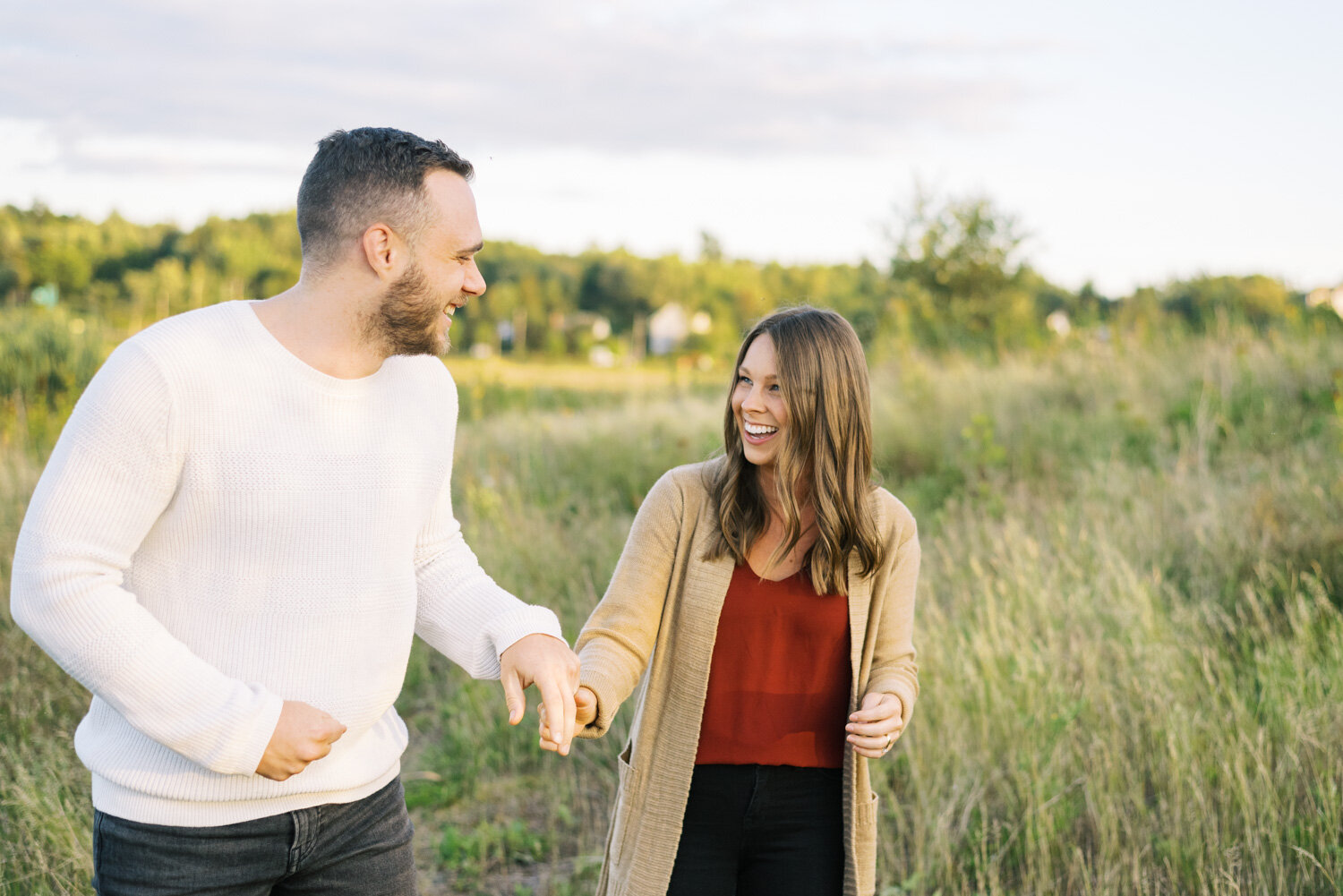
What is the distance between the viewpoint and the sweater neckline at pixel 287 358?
5.91ft

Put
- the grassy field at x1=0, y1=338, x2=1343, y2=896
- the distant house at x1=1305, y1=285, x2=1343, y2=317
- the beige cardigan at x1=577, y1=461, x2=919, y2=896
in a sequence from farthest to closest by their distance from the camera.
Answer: the distant house at x1=1305, y1=285, x2=1343, y2=317
the grassy field at x1=0, y1=338, x2=1343, y2=896
the beige cardigan at x1=577, y1=461, x2=919, y2=896

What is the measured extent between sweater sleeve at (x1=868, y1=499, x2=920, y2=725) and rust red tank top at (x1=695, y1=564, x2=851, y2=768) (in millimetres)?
88

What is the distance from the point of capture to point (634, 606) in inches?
97.9

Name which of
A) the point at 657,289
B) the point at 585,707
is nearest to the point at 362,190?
the point at 585,707

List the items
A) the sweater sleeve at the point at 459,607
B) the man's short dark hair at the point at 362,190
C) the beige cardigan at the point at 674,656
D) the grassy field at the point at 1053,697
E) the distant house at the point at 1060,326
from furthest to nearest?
the distant house at the point at 1060,326, the grassy field at the point at 1053,697, the beige cardigan at the point at 674,656, the sweater sleeve at the point at 459,607, the man's short dark hair at the point at 362,190

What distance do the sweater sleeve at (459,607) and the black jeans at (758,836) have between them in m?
0.63

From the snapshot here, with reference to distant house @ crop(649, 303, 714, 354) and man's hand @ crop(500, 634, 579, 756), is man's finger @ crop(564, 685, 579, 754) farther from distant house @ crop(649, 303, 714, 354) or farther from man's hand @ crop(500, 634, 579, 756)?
distant house @ crop(649, 303, 714, 354)

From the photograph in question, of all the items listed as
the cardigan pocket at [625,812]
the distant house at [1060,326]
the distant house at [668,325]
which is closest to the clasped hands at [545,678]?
the cardigan pocket at [625,812]

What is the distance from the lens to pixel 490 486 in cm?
780

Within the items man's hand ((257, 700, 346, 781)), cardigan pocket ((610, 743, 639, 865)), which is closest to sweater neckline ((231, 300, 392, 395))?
man's hand ((257, 700, 346, 781))

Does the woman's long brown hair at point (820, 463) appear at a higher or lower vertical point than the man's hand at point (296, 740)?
higher

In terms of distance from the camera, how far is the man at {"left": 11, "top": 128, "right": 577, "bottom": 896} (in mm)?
1573

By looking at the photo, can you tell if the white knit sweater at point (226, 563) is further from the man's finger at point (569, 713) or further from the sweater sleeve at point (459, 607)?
the man's finger at point (569, 713)

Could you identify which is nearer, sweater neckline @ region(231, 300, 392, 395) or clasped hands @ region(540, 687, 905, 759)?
sweater neckline @ region(231, 300, 392, 395)
